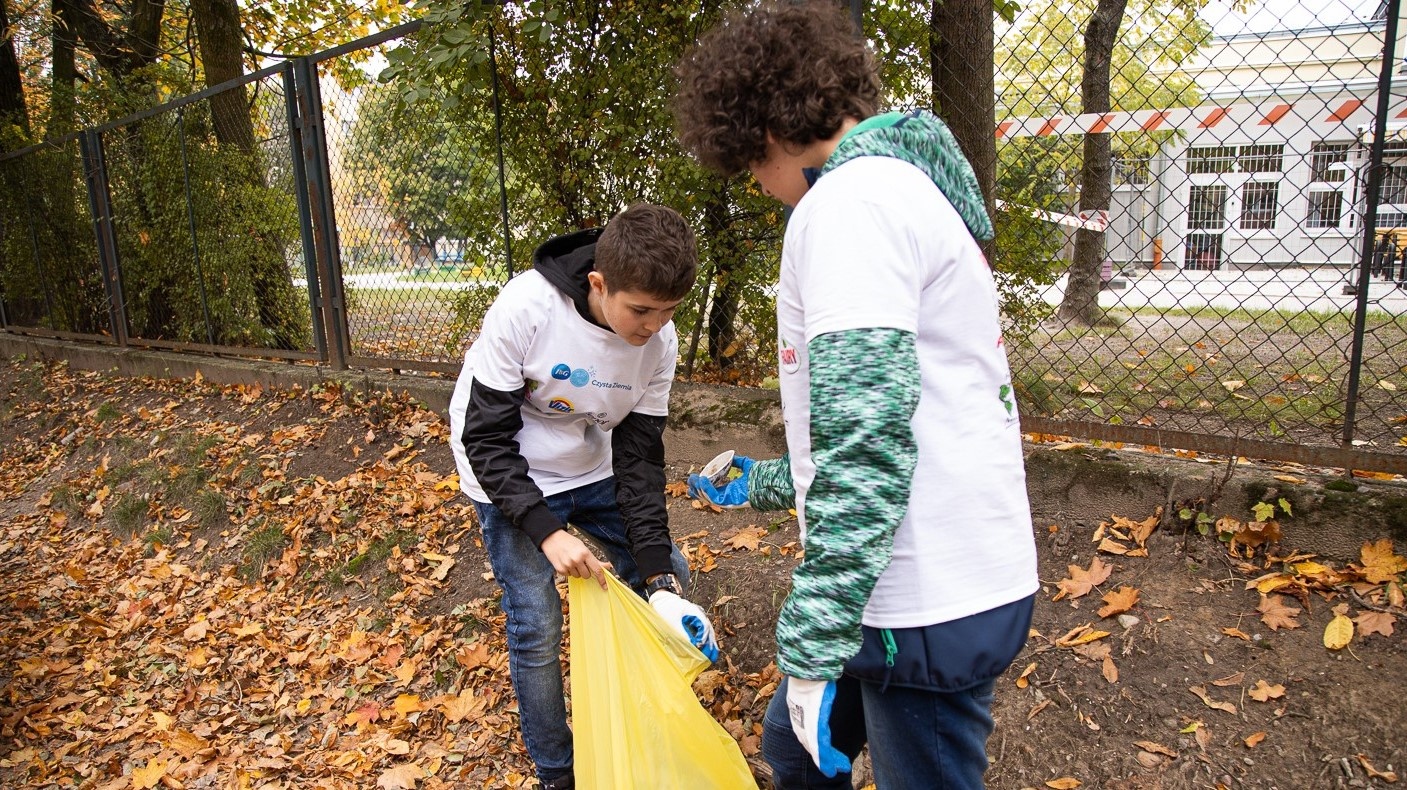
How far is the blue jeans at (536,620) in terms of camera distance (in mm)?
2277

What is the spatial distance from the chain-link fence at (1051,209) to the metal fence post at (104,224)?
222 cm

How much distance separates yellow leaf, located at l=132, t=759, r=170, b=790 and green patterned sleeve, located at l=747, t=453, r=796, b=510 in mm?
2527

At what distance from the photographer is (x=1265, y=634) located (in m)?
2.43

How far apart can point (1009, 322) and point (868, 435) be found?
2.66 m

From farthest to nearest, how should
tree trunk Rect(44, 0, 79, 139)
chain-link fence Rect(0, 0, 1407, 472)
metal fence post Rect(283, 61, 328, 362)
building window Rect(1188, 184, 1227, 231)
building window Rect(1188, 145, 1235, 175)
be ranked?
tree trunk Rect(44, 0, 79, 139) → metal fence post Rect(283, 61, 328, 362) → building window Rect(1188, 184, 1227, 231) → building window Rect(1188, 145, 1235, 175) → chain-link fence Rect(0, 0, 1407, 472)

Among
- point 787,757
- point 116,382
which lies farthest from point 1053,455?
point 116,382

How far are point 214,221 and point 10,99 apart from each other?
5272mm

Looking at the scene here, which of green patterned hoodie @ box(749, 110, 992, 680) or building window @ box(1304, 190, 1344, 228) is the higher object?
building window @ box(1304, 190, 1344, 228)

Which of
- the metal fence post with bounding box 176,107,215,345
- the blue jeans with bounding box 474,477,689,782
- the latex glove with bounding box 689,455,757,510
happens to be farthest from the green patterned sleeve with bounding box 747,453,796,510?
the metal fence post with bounding box 176,107,215,345

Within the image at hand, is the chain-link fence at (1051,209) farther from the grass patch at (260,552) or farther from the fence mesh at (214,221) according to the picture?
the grass patch at (260,552)

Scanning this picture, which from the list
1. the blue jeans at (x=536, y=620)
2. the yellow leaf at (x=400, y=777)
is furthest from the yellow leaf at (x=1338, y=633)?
the yellow leaf at (x=400, y=777)

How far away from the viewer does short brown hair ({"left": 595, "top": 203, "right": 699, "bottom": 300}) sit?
1949 millimetres

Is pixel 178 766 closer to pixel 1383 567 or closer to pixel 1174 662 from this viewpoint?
pixel 1174 662

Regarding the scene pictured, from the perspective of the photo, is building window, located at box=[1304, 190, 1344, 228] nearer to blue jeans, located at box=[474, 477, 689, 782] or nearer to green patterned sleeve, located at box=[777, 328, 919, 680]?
blue jeans, located at box=[474, 477, 689, 782]
